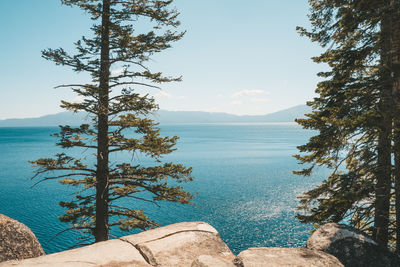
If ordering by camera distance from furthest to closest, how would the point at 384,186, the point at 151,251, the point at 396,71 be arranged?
the point at 384,186, the point at 396,71, the point at 151,251

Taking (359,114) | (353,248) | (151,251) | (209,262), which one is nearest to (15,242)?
(151,251)

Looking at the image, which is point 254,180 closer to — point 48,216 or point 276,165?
point 276,165

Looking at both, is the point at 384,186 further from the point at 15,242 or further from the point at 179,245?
the point at 15,242

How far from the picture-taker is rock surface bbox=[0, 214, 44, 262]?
6352 mm

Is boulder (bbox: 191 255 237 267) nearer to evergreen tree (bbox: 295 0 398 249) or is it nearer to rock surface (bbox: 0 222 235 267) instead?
rock surface (bbox: 0 222 235 267)

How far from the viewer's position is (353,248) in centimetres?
593

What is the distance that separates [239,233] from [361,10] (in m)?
22.8

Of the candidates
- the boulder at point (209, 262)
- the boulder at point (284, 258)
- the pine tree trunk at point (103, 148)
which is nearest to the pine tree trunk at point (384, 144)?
the boulder at point (284, 258)

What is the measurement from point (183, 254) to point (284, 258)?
2.16 meters

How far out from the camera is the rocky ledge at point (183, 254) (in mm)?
4512

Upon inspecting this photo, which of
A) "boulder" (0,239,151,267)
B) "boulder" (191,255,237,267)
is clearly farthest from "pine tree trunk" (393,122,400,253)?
"boulder" (0,239,151,267)

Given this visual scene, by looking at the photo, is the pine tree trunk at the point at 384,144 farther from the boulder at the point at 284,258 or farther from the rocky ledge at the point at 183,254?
the boulder at the point at 284,258

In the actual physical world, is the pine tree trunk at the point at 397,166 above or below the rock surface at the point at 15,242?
above

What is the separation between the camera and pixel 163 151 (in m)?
10.3
